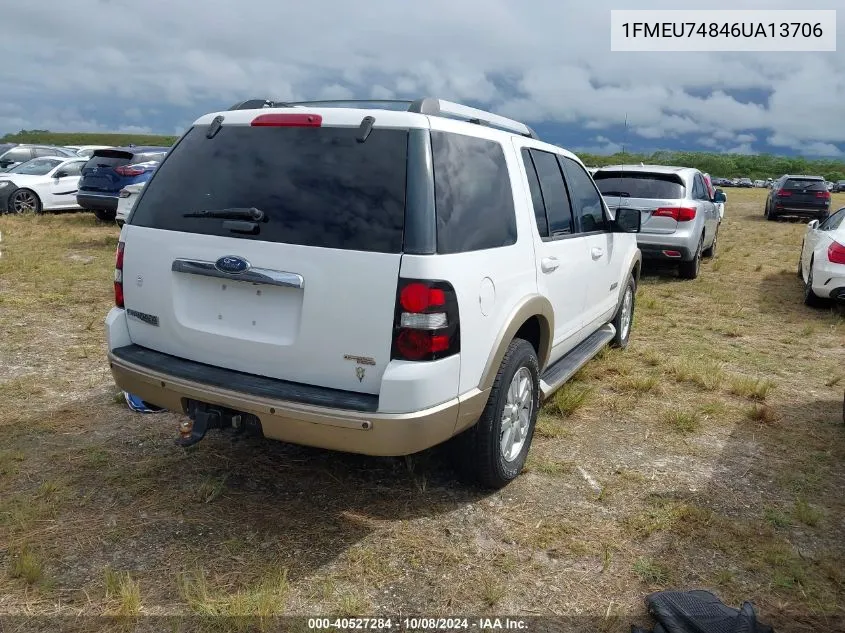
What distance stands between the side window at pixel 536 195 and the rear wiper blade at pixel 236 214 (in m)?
1.61

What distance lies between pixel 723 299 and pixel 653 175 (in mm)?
2207

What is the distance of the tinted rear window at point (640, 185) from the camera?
33.7ft

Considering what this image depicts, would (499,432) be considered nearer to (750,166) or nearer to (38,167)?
(38,167)

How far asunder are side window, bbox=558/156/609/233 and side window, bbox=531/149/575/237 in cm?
16

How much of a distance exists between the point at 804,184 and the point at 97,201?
21.7 meters

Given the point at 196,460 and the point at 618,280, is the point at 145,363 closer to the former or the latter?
the point at 196,460

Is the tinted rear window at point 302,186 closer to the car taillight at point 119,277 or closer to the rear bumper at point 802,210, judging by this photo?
the car taillight at point 119,277

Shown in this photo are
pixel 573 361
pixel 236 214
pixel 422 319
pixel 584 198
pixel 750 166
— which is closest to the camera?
pixel 422 319

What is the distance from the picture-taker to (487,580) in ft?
9.82

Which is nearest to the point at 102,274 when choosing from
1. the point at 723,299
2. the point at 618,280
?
the point at 618,280

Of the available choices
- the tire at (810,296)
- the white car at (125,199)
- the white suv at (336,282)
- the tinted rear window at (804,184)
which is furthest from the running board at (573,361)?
the tinted rear window at (804,184)

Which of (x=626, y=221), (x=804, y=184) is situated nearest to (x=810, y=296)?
(x=626, y=221)

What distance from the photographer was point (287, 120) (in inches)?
126

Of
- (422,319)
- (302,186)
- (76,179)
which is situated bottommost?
(422,319)
